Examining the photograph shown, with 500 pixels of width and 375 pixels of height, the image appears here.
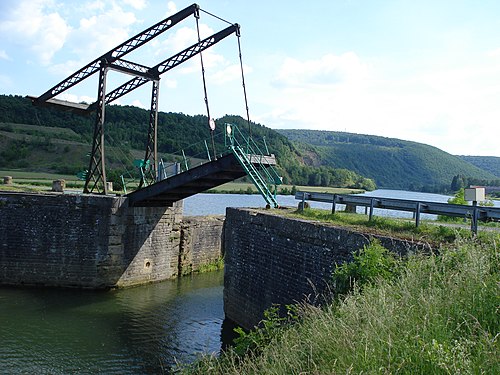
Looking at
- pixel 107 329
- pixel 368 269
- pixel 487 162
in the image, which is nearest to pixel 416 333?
pixel 368 269

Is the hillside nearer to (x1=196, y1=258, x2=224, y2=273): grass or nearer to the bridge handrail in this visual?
(x1=196, y1=258, x2=224, y2=273): grass

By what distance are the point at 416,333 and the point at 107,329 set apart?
10.9m

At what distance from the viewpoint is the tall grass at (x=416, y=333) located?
13.5 feet

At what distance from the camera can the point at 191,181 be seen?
16.2 meters

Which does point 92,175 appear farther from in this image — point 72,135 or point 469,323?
point 72,135

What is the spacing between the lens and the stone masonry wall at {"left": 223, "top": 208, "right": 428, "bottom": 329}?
32.1 ft

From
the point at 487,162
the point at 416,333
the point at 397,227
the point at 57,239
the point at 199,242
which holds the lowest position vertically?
the point at 199,242

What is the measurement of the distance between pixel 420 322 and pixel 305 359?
1.24 m

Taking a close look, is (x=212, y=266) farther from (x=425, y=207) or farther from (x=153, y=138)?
(x=425, y=207)

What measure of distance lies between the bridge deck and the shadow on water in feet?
11.0

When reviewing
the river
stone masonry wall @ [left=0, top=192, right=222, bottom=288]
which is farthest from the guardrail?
stone masonry wall @ [left=0, top=192, right=222, bottom=288]

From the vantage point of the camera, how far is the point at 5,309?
14609 millimetres

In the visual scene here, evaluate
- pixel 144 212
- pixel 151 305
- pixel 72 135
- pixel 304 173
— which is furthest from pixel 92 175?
pixel 304 173

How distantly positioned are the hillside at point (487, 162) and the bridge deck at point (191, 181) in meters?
141
